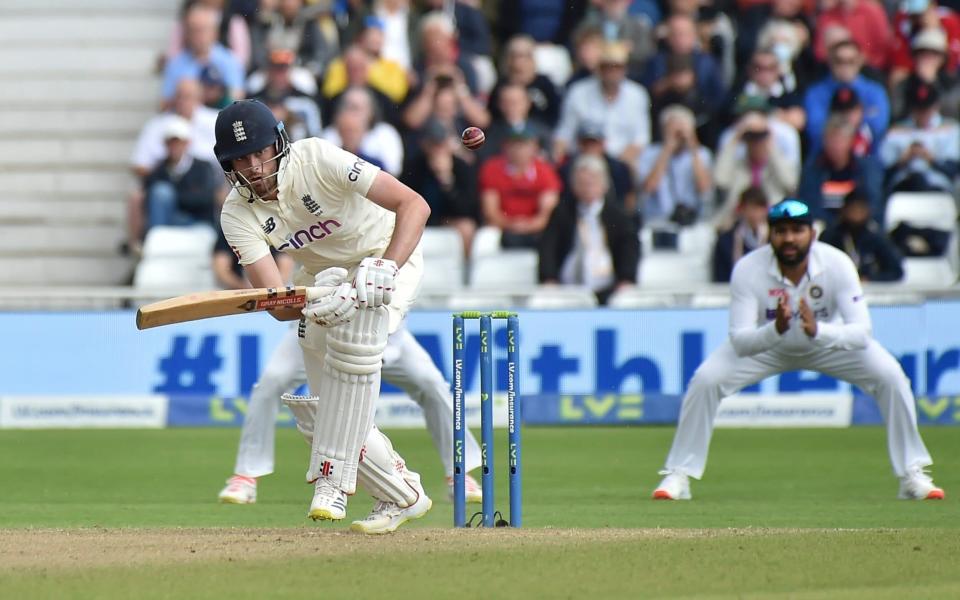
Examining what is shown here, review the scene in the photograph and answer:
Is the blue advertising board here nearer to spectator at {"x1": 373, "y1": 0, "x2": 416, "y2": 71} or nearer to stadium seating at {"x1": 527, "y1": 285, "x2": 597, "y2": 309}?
stadium seating at {"x1": 527, "y1": 285, "x2": 597, "y2": 309}

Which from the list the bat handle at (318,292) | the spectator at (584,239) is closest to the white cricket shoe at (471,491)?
the bat handle at (318,292)

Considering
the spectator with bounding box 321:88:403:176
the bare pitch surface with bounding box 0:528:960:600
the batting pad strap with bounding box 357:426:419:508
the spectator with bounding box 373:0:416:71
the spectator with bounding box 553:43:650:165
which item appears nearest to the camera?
the bare pitch surface with bounding box 0:528:960:600

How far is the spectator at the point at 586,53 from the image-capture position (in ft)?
43.7

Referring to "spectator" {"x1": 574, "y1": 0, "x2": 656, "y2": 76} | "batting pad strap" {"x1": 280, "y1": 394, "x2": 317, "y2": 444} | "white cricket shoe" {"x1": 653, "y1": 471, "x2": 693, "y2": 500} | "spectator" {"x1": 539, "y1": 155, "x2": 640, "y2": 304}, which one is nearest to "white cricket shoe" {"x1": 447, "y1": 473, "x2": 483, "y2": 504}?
"white cricket shoe" {"x1": 653, "y1": 471, "x2": 693, "y2": 500}

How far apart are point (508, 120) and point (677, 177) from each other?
4.68ft

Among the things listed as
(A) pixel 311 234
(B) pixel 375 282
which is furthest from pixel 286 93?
(B) pixel 375 282

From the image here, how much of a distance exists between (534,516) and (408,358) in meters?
1.01

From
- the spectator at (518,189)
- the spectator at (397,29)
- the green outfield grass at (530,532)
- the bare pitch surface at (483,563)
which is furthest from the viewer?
the spectator at (397,29)

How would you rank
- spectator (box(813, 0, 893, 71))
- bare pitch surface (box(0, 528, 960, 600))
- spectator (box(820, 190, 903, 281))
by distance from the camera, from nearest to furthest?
1. bare pitch surface (box(0, 528, 960, 600))
2. spectator (box(820, 190, 903, 281))
3. spectator (box(813, 0, 893, 71))

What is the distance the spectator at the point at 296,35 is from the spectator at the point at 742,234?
405cm

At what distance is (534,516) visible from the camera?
6.86 meters

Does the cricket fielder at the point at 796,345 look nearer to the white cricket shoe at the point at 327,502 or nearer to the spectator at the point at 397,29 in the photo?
the white cricket shoe at the point at 327,502

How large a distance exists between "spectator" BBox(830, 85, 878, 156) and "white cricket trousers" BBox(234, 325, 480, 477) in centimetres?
584

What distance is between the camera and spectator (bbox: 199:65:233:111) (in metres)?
13.4
